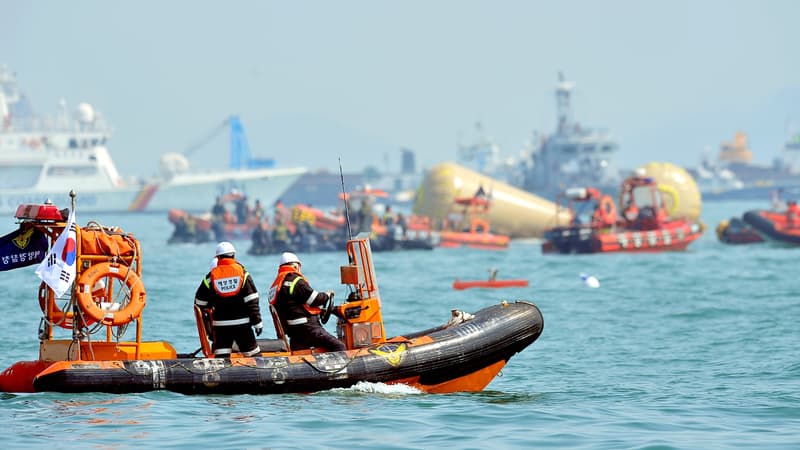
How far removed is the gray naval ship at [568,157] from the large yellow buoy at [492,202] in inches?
2488

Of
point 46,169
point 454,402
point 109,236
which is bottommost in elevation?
point 454,402

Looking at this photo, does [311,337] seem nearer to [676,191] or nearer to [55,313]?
[55,313]

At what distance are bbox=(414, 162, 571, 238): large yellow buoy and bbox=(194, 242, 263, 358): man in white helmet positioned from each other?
4020 centimetres

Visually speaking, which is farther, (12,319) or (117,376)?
(12,319)

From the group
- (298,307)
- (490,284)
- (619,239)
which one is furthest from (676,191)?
(298,307)

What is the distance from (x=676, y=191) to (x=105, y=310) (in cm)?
4396

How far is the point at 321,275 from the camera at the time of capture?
114 ft

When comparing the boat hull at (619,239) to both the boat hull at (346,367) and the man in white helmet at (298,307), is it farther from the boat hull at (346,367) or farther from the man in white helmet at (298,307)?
the man in white helmet at (298,307)

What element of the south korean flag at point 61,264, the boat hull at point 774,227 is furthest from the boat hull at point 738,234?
the south korean flag at point 61,264

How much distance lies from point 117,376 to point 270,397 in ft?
4.70

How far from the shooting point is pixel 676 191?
54.0 m

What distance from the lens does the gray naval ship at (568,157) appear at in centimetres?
12494

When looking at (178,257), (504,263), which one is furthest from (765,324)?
(178,257)

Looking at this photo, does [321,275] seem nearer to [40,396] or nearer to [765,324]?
[765,324]
